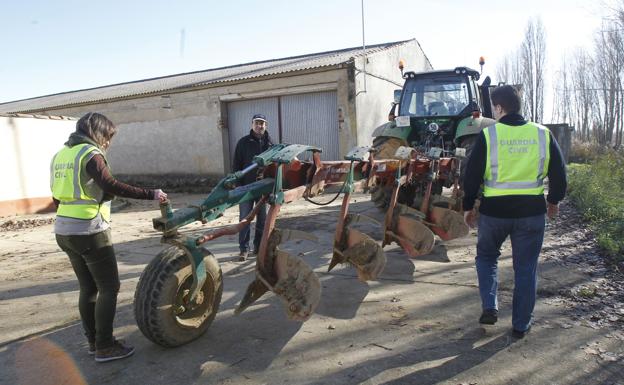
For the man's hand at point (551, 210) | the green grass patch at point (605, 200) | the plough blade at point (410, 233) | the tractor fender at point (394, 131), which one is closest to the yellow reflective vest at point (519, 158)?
the man's hand at point (551, 210)

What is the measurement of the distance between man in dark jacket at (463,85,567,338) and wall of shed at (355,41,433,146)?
29.2 feet

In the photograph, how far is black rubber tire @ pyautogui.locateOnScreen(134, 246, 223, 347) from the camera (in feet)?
9.05

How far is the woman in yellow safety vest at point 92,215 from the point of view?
2.71 m

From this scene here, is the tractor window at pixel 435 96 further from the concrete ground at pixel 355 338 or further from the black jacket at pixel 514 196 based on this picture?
the black jacket at pixel 514 196

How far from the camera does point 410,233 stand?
4.66 m

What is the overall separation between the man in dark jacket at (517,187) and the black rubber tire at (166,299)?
6.22 feet

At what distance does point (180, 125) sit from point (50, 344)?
1246 centimetres

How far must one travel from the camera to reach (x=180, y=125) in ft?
48.8

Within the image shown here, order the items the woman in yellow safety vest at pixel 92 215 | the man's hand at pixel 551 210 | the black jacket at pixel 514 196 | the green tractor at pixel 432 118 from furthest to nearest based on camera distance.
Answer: the green tractor at pixel 432 118, the man's hand at pixel 551 210, the black jacket at pixel 514 196, the woman in yellow safety vest at pixel 92 215

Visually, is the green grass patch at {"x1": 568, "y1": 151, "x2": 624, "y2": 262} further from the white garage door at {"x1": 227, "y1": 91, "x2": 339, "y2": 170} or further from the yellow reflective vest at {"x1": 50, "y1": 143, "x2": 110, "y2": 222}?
the white garage door at {"x1": 227, "y1": 91, "x2": 339, "y2": 170}

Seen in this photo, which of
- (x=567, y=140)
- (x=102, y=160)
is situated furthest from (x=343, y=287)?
(x=567, y=140)

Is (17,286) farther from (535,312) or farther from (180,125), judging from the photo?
(180,125)

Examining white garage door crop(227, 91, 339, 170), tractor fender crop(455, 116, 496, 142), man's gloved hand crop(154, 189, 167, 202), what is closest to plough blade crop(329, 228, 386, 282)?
man's gloved hand crop(154, 189, 167, 202)

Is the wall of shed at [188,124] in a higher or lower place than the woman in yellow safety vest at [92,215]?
higher
